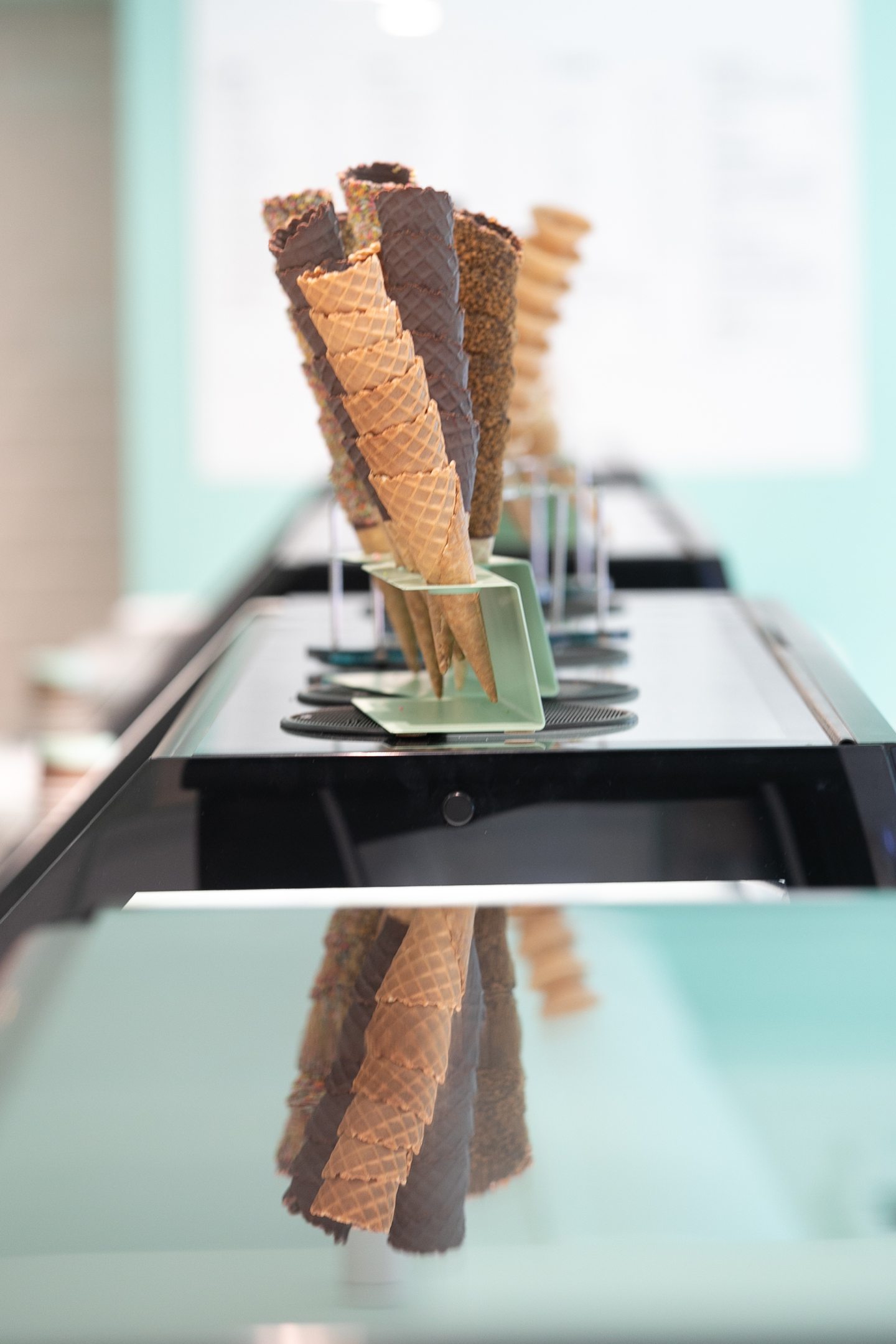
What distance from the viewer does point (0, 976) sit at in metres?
0.69

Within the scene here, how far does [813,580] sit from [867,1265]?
176 inches

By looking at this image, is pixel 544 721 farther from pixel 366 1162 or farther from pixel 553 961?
pixel 366 1162

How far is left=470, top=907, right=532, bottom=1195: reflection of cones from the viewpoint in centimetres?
48

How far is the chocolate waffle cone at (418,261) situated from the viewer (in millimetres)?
744


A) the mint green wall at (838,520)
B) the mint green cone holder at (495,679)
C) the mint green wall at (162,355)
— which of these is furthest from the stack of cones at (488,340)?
the mint green wall at (838,520)

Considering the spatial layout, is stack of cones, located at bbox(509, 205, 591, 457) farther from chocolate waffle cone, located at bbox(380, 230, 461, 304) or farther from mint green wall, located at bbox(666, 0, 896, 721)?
mint green wall, located at bbox(666, 0, 896, 721)

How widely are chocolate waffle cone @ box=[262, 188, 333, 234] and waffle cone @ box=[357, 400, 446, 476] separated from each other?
17cm

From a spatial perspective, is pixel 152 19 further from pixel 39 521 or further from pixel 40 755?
pixel 40 755

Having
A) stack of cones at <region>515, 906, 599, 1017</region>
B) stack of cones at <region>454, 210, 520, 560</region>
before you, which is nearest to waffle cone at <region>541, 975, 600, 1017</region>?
stack of cones at <region>515, 906, 599, 1017</region>

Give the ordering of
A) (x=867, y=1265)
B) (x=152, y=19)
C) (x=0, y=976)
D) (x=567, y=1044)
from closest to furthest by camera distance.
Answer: (x=867, y=1265), (x=567, y=1044), (x=0, y=976), (x=152, y=19)

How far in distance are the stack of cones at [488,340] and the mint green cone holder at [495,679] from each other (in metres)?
0.04

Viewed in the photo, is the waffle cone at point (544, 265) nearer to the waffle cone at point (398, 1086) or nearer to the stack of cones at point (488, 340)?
the stack of cones at point (488, 340)

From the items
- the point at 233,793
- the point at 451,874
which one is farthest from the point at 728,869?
the point at 233,793

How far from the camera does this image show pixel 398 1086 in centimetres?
54
